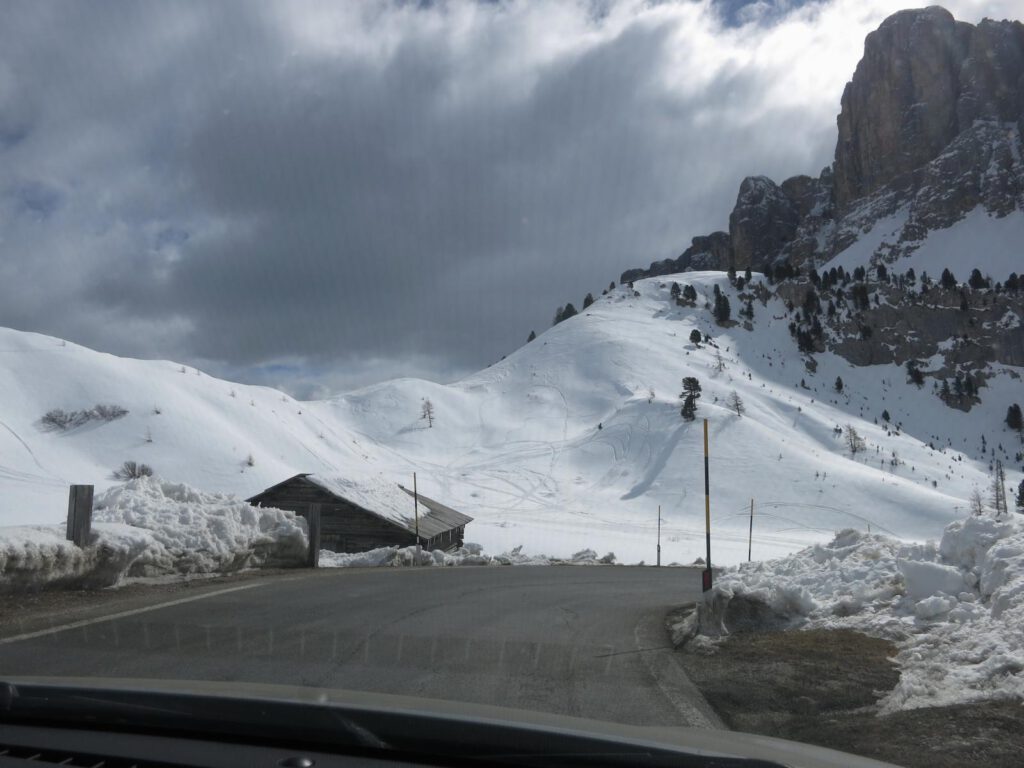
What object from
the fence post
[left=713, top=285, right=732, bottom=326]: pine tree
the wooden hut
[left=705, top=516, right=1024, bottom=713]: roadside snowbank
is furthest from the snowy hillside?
[left=705, top=516, right=1024, bottom=713]: roadside snowbank

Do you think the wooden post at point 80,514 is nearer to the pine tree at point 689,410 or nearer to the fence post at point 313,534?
the fence post at point 313,534

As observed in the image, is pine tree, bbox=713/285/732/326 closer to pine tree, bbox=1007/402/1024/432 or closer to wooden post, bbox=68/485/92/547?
pine tree, bbox=1007/402/1024/432

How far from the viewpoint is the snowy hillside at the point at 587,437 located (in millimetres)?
50000

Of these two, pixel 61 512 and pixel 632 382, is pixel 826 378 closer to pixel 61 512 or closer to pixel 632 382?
pixel 632 382

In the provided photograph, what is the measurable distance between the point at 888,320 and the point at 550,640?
18812 cm

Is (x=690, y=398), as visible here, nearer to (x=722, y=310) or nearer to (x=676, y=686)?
(x=722, y=310)

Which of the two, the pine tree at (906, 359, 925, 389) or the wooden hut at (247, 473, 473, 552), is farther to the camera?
the pine tree at (906, 359, 925, 389)

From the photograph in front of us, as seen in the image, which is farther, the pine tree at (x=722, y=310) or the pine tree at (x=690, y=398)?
the pine tree at (x=722, y=310)

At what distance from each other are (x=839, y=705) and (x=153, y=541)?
9.82 m

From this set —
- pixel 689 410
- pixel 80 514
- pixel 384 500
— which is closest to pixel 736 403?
pixel 689 410

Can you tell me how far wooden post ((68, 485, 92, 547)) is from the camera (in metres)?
10.5

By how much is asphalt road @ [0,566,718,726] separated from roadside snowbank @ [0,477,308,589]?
86 cm

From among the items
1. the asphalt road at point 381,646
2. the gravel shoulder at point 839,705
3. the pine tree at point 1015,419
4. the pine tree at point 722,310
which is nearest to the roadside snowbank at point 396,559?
the asphalt road at point 381,646

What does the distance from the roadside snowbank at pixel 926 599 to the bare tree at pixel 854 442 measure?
340 feet
